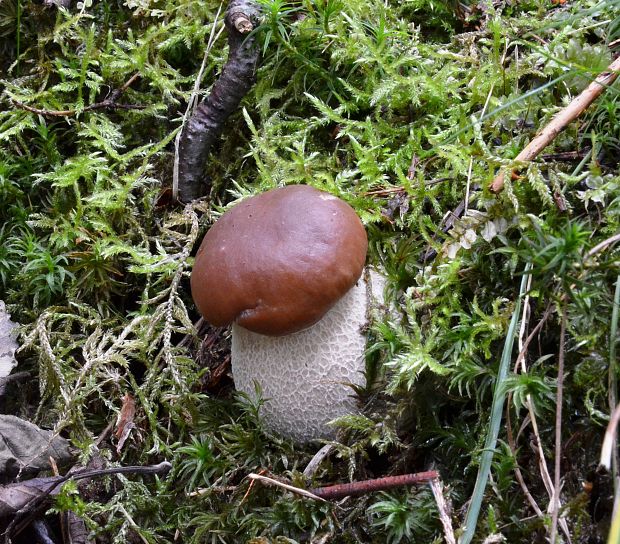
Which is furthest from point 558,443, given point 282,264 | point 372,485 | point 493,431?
point 282,264

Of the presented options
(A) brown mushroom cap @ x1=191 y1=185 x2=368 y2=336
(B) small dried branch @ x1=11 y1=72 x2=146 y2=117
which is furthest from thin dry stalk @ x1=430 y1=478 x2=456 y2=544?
(B) small dried branch @ x1=11 y1=72 x2=146 y2=117

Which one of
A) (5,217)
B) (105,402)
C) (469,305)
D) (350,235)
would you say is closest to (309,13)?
(350,235)

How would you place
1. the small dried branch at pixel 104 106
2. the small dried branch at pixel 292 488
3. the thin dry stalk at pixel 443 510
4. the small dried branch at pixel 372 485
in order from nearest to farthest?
1. the thin dry stalk at pixel 443 510
2. the small dried branch at pixel 372 485
3. the small dried branch at pixel 292 488
4. the small dried branch at pixel 104 106

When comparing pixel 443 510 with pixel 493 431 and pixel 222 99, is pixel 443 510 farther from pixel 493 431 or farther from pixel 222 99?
pixel 222 99

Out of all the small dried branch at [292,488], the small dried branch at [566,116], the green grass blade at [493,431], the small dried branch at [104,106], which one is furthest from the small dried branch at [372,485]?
the small dried branch at [104,106]

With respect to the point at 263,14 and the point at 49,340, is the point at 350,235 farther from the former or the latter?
the point at 49,340

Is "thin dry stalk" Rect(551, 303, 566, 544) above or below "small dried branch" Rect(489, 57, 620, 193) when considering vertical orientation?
below

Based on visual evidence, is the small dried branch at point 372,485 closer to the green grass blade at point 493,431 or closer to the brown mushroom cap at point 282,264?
the green grass blade at point 493,431

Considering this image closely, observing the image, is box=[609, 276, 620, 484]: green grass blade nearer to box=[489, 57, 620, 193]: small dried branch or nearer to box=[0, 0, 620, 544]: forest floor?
box=[0, 0, 620, 544]: forest floor
